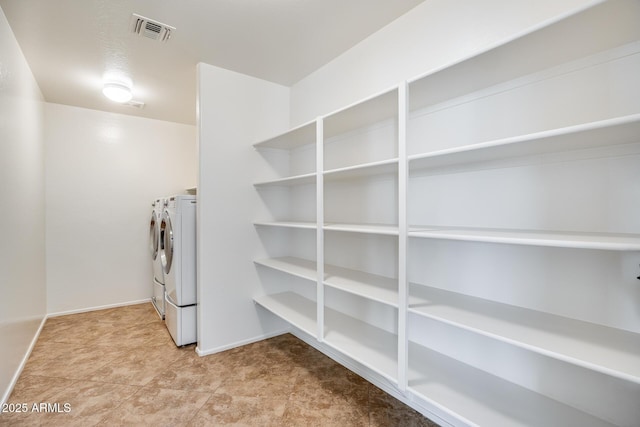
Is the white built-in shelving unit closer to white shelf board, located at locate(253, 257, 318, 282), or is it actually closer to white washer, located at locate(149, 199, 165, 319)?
white shelf board, located at locate(253, 257, 318, 282)

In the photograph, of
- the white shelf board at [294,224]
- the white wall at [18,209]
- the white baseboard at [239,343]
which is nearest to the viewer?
the white wall at [18,209]

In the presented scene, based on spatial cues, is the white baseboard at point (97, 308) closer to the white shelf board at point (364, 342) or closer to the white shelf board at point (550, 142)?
the white shelf board at point (364, 342)

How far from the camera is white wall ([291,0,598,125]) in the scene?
1.35m

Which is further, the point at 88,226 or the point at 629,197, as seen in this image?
the point at 88,226

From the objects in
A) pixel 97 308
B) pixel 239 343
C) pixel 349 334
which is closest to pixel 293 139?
pixel 349 334

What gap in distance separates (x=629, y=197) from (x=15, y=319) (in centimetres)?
370

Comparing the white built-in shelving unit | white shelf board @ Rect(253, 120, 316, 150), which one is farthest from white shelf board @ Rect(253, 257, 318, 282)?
white shelf board @ Rect(253, 120, 316, 150)

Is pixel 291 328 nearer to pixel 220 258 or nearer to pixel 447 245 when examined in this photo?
pixel 220 258

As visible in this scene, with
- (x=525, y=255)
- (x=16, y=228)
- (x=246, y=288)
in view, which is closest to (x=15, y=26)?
(x=16, y=228)

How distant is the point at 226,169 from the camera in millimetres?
2609

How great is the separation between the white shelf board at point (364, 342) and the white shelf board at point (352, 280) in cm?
37

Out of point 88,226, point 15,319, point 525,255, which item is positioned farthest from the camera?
point 88,226

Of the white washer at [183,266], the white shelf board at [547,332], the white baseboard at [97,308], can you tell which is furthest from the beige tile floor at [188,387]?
the white shelf board at [547,332]

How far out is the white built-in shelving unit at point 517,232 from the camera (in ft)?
3.39
